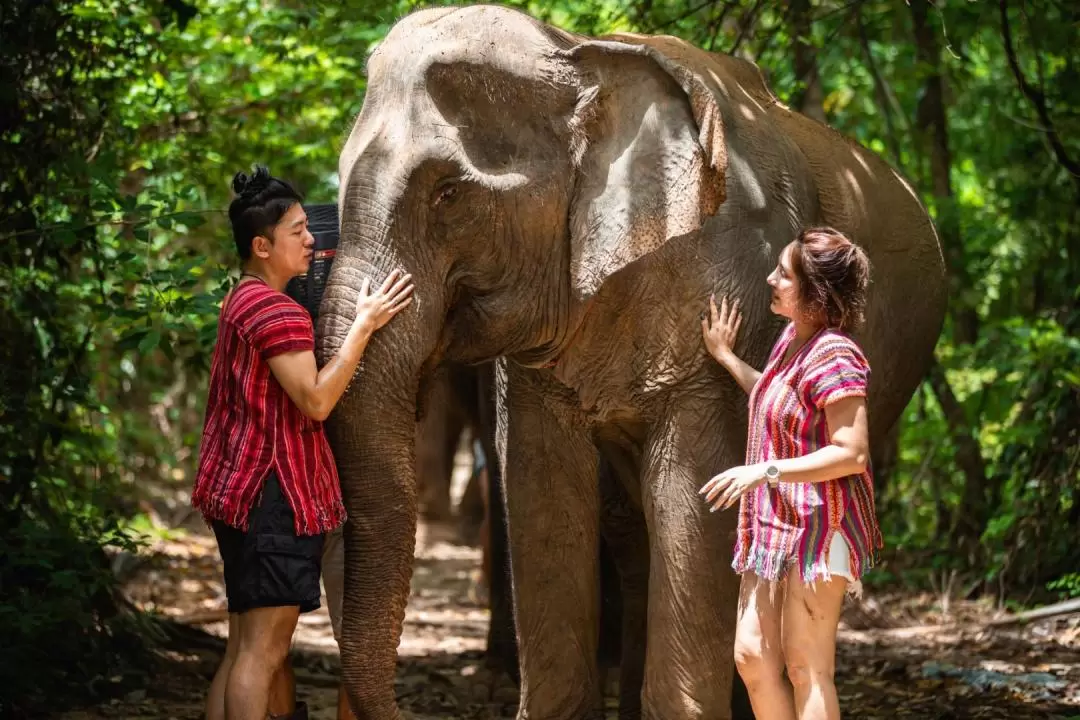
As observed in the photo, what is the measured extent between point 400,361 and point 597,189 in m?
0.84

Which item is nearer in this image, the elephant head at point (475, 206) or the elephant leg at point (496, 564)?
the elephant head at point (475, 206)

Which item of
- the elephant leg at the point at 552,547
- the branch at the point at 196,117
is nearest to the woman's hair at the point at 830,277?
the elephant leg at the point at 552,547

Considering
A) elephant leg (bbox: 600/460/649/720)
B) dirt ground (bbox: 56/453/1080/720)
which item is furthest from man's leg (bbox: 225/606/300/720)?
elephant leg (bbox: 600/460/649/720)

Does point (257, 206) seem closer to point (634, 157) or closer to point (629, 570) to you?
point (634, 157)

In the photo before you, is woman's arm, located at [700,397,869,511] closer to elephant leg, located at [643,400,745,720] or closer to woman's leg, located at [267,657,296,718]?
elephant leg, located at [643,400,745,720]

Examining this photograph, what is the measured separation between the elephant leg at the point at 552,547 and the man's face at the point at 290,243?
102 cm

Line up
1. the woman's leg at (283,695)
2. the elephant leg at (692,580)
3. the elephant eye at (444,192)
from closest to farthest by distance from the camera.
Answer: the elephant eye at (444,192) → the elephant leg at (692,580) → the woman's leg at (283,695)

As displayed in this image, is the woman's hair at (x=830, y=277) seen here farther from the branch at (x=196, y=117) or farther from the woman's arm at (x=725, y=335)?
the branch at (x=196, y=117)

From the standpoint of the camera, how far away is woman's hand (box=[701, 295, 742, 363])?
488 cm

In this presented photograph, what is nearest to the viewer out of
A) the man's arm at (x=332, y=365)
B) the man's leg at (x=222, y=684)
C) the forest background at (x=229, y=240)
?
the man's arm at (x=332, y=365)

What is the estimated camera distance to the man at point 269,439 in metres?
4.47

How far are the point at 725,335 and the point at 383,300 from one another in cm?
107

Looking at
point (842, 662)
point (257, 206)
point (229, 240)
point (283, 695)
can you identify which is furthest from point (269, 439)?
point (842, 662)

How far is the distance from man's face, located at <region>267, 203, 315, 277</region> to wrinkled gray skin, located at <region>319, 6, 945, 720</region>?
17cm
